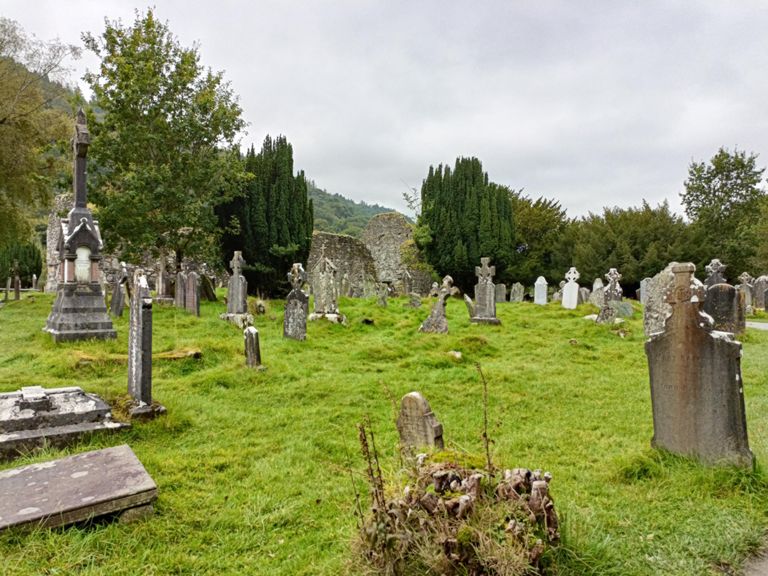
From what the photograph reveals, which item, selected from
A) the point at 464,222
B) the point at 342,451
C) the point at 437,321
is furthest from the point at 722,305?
the point at 464,222

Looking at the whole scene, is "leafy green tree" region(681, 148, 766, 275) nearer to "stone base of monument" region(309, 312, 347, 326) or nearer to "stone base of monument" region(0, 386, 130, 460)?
"stone base of monument" region(309, 312, 347, 326)

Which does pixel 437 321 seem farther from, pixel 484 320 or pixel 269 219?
pixel 269 219

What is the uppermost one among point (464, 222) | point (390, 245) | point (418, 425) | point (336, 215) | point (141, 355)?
point (336, 215)

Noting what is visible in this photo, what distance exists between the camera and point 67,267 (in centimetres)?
898

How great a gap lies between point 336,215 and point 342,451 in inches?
1873

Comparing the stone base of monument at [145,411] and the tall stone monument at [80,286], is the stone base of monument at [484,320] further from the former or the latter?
the stone base of monument at [145,411]

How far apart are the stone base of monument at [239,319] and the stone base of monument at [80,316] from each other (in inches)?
103

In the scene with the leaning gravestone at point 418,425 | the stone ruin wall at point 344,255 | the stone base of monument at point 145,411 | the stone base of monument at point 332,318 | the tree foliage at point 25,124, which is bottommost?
the stone base of monument at point 145,411

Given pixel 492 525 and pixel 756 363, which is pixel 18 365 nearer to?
pixel 492 525

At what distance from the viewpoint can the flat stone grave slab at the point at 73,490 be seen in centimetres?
254

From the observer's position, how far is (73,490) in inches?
109

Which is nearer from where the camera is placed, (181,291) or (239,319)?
(239,319)

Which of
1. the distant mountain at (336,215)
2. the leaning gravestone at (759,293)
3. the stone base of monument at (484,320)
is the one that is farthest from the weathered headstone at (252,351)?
the distant mountain at (336,215)

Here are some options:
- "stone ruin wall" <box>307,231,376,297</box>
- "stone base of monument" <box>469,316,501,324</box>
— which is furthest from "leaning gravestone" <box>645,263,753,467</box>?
"stone ruin wall" <box>307,231,376,297</box>
